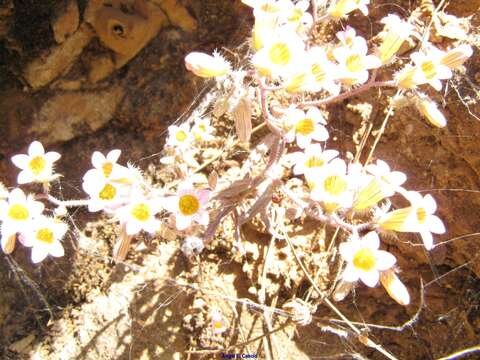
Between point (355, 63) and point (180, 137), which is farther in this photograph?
point (180, 137)

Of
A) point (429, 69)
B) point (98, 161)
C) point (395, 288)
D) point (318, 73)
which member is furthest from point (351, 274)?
point (98, 161)

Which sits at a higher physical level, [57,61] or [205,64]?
[205,64]

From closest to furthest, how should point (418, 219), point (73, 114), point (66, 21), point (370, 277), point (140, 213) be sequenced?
point (370, 277) < point (418, 219) < point (140, 213) < point (66, 21) < point (73, 114)

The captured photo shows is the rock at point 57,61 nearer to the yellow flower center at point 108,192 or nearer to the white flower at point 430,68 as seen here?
the yellow flower center at point 108,192

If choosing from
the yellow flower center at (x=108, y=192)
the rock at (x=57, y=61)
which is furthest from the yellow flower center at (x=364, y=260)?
the rock at (x=57, y=61)

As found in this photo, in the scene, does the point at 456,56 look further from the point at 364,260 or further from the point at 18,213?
the point at 18,213

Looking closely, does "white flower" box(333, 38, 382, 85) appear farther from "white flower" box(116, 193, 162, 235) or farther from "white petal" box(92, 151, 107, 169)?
"white petal" box(92, 151, 107, 169)

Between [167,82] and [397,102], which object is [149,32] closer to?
[167,82]
